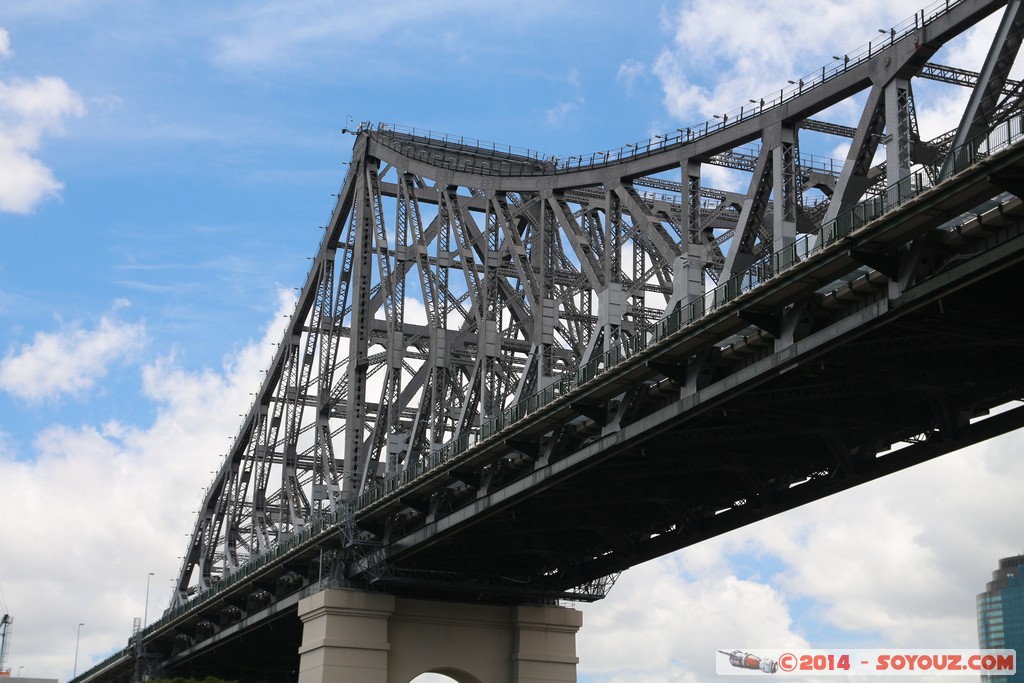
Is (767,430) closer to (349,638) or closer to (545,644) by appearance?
(349,638)

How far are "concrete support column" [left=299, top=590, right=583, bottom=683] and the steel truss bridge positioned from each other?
1.20m

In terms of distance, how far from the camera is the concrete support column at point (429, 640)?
71250 millimetres

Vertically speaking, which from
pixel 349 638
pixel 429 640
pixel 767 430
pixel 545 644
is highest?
pixel 767 430

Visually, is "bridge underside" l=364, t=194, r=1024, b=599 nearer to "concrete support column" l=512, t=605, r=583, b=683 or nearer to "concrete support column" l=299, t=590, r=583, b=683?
"concrete support column" l=299, t=590, r=583, b=683

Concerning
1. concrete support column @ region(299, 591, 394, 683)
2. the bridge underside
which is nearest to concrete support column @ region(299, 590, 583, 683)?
concrete support column @ region(299, 591, 394, 683)

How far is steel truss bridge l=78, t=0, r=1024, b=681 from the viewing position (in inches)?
1560

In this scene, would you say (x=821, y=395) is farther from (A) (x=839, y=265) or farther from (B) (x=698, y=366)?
(A) (x=839, y=265)

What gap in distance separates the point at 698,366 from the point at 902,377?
6.19 m

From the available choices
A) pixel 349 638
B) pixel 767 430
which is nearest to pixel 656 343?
pixel 767 430

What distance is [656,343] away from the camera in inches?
1855

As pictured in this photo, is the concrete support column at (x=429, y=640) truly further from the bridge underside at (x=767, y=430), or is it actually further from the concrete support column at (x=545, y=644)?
the bridge underside at (x=767, y=430)

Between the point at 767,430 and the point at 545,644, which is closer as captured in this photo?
the point at 767,430

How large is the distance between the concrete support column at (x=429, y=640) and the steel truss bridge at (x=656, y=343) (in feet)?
3.94

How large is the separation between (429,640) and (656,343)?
31664mm
